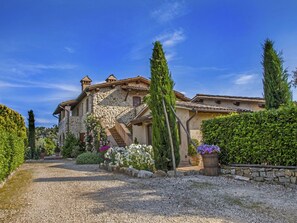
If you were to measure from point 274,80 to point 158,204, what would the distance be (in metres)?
10.5

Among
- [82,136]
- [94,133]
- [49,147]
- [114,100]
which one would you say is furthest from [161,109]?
[49,147]

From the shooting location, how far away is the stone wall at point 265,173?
662 centimetres

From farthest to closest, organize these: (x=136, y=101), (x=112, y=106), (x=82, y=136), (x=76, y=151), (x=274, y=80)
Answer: (x=82, y=136), (x=136, y=101), (x=112, y=106), (x=76, y=151), (x=274, y=80)

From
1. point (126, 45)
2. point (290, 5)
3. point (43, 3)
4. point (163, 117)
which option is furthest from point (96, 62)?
point (290, 5)

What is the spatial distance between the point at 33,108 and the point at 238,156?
73.1ft

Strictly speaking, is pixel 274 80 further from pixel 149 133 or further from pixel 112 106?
pixel 112 106

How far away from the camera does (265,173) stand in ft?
23.7

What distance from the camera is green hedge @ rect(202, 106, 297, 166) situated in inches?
270

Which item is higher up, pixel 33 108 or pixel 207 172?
pixel 33 108

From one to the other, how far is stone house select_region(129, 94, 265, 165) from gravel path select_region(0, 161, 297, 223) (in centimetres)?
571

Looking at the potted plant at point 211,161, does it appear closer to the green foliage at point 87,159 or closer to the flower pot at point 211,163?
the flower pot at point 211,163

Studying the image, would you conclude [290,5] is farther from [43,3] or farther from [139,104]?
[139,104]

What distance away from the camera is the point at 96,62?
12.9m

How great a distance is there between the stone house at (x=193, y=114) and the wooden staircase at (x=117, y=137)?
1.36 meters
